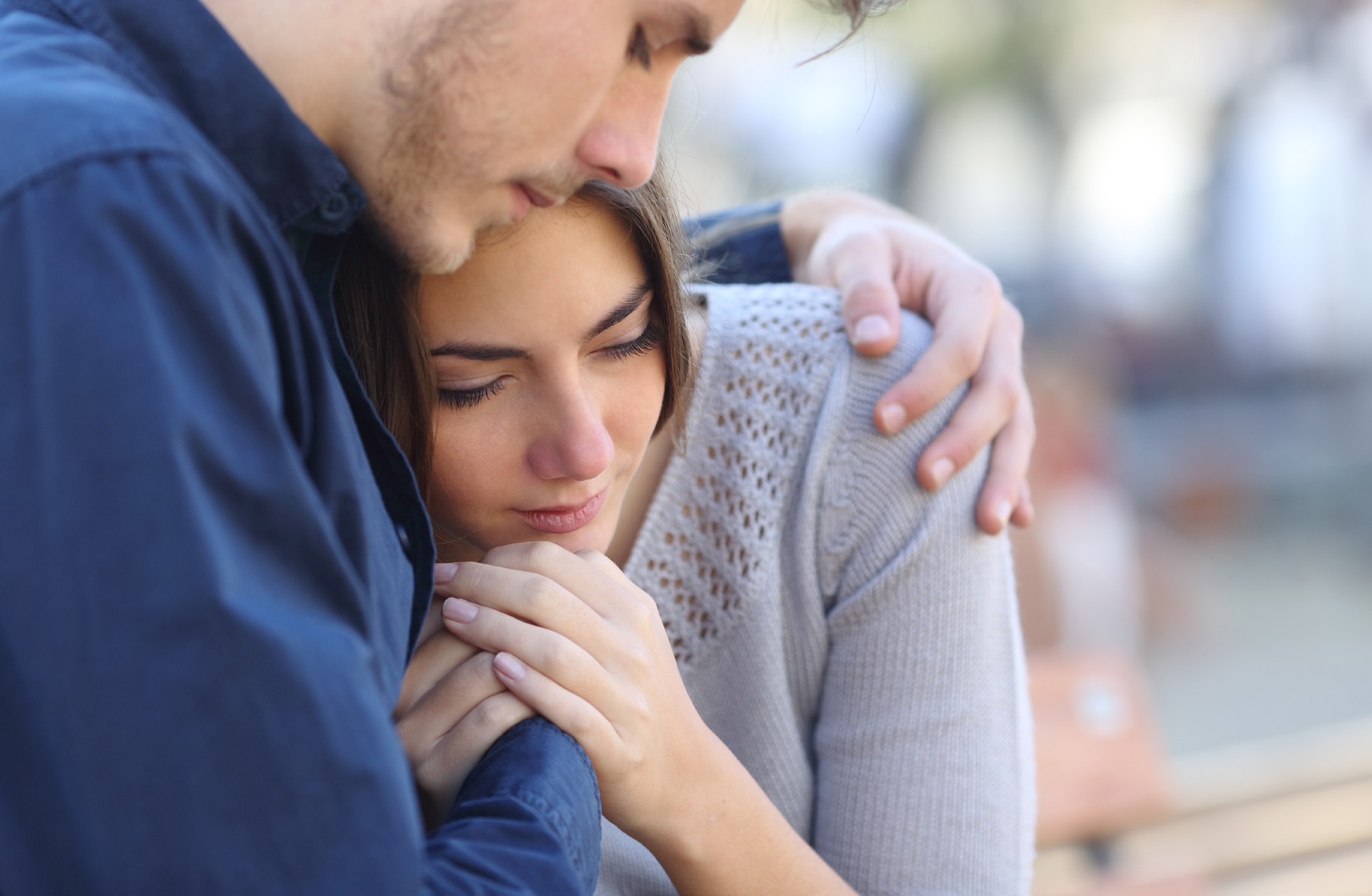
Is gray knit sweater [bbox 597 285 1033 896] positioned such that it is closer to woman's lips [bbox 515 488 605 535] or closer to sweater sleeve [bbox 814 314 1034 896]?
sweater sleeve [bbox 814 314 1034 896]

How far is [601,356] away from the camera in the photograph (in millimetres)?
1711

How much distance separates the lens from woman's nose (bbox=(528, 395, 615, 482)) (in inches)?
62.8

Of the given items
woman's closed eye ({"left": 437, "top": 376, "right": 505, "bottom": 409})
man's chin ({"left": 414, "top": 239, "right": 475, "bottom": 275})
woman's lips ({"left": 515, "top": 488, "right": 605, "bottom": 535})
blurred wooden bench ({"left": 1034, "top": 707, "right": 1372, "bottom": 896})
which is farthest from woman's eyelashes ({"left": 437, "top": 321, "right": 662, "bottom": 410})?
blurred wooden bench ({"left": 1034, "top": 707, "right": 1372, "bottom": 896})

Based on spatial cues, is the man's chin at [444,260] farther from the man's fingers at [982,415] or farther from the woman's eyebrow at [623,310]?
the man's fingers at [982,415]

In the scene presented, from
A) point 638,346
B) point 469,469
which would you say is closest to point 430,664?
point 469,469

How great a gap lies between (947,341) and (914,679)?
514 mm

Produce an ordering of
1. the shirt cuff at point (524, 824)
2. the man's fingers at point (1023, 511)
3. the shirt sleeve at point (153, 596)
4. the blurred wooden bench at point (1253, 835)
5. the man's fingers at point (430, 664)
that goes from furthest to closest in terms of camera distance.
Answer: the blurred wooden bench at point (1253, 835), the man's fingers at point (1023, 511), the man's fingers at point (430, 664), the shirt cuff at point (524, 824), the shirt sleeve at point (153, 596)

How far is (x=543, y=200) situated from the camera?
135cm

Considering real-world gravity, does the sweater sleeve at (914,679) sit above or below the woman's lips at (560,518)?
below

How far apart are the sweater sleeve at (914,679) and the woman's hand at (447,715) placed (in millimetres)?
705

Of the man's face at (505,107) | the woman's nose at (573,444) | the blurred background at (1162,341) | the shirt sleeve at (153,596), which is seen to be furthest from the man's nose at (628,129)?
the blurred background at (1162,341)

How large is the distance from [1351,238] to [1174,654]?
23.5 feet

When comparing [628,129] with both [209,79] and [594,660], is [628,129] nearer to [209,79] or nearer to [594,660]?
[209,79]

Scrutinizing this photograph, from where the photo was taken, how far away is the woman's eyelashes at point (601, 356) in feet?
5.32
